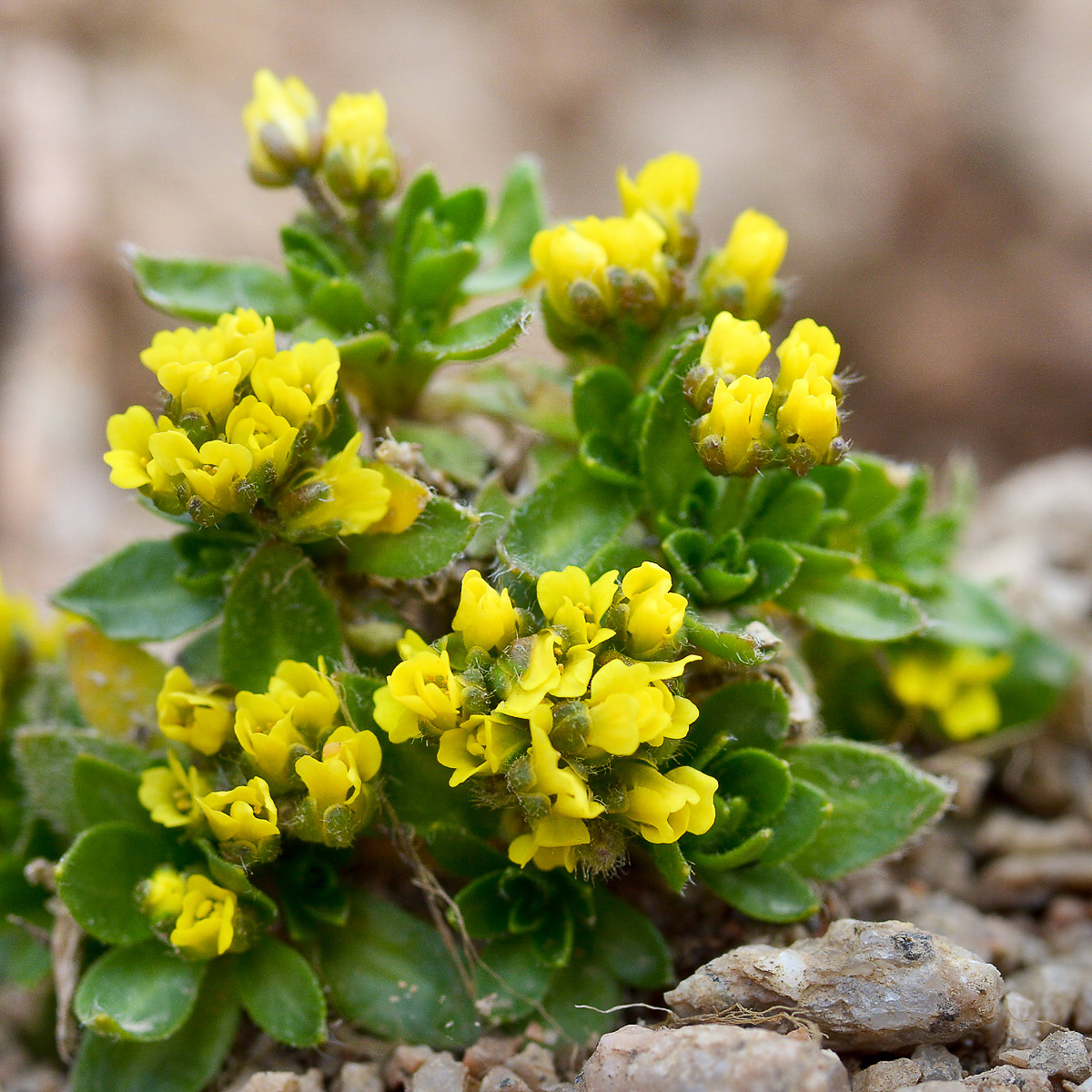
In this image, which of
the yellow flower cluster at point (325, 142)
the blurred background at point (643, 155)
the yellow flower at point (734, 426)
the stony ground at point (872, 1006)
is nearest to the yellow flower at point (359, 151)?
the yellow flower cluster at point (325, 142)

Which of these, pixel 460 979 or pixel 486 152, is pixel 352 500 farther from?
pixel 486 152

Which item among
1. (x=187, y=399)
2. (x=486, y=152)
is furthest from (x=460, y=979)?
(x=486, y=152)

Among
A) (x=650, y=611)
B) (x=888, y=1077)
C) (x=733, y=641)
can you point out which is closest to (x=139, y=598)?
(x=650, y=611)

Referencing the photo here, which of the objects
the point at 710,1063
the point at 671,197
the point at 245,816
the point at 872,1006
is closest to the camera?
the point at 710,1063

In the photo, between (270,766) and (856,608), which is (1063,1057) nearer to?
(856,608)

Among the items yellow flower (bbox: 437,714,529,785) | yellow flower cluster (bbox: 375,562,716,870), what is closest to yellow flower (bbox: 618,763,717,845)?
yellow flower cluster (bbox: 375,562,716,870)

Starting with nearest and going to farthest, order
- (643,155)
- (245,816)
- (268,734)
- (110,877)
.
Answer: (245,816) < (268,734) < (110,877) < (643,155)
